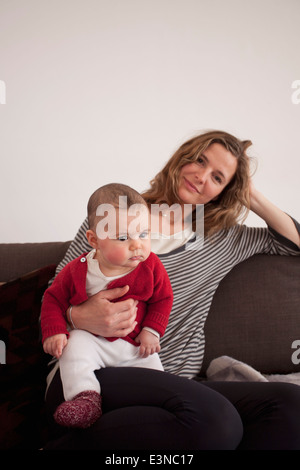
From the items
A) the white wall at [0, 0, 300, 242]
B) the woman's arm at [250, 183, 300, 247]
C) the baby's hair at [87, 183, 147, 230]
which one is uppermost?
the white wall at [0, 0, 300, 242]

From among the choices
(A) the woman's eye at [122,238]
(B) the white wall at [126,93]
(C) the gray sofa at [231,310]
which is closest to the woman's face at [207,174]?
(C) the gray sofa at [231,310]

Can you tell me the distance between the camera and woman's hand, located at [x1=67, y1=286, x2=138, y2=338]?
1129mm

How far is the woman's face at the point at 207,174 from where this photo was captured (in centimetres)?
160

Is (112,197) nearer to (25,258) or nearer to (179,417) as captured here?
(179,417)

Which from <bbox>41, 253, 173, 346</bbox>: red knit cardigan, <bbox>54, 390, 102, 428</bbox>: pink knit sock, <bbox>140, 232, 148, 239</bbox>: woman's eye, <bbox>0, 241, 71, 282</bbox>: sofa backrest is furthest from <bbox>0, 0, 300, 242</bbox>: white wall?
<bbox>54, 390, 102, 428</bbox>: pink knit sock

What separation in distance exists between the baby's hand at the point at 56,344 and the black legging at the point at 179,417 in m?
0.10

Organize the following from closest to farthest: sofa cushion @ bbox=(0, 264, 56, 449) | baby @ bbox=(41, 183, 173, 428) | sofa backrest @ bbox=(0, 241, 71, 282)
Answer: baby @ bbox=(41, 183, 173, 428) < sofa cushion @ bbox=(0, 264, 56, 449) < sofa backrest @ bbox=(0, 241, 71, 282)

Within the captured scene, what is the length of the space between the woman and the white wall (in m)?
0.94

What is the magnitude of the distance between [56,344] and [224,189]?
936mm

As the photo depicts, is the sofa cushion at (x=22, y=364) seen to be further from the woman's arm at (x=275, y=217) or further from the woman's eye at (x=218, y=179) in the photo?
the woman's arm at (x=275, y=217)

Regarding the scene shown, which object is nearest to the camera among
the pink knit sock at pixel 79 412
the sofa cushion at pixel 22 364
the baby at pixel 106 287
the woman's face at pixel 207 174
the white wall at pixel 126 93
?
the pink knit sock at pixel 79 412

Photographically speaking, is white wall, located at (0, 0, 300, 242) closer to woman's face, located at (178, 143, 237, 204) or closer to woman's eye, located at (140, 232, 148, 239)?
woman's face, located at (178, 143, 237, 204)

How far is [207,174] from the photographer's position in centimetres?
160
